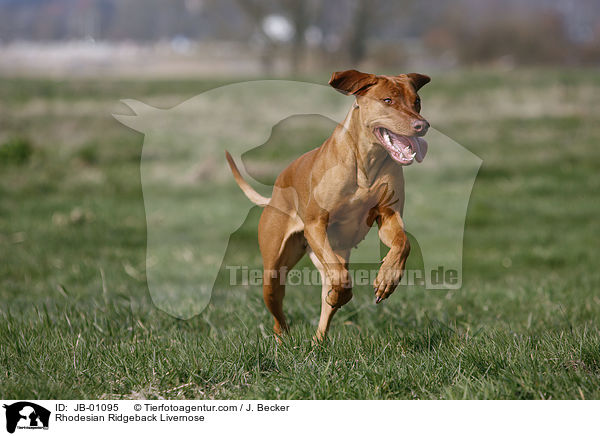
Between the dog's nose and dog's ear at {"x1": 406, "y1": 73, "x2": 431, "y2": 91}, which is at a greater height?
dog's ear at {"x1": 406, "y1": 73, "x2": 431, "y2": 91}

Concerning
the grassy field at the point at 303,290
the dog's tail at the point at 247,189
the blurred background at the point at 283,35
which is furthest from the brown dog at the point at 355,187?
the blurred background at the point at 283,35

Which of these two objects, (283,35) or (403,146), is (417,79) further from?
(283,35)

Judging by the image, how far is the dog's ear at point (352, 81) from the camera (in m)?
2.96

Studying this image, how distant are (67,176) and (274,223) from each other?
8.11 meters

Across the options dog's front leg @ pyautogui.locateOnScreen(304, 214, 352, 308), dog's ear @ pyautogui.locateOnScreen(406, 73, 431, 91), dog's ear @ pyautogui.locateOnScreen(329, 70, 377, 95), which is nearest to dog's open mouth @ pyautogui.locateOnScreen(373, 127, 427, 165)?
dog's ear @ pyautogui.locateOnScreen(329, 70, 377, 95)

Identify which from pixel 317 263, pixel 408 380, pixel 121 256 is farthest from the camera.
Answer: pixel 121 256

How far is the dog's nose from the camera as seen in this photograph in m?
2.74

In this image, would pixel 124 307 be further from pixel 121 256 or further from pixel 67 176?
pixel 67 176

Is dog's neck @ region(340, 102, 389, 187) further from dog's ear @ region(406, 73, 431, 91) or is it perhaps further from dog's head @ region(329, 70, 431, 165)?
dog's ear @ region(406, 73, 431, 91)

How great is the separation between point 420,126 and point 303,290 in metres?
2.93

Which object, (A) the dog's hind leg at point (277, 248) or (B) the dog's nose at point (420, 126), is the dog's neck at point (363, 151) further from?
(A) the dog's hind leg at point (277, 248)

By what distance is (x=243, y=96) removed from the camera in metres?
4.23

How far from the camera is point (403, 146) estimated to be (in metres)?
2.87
